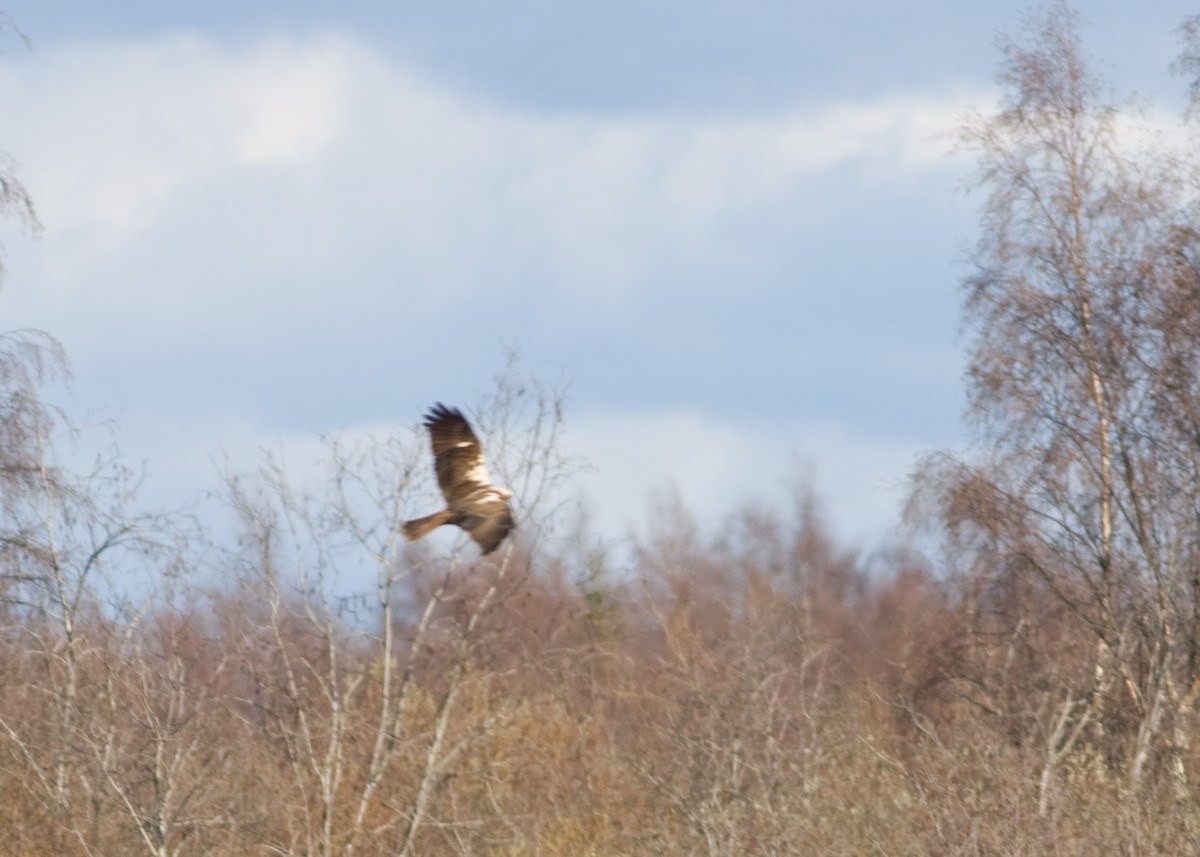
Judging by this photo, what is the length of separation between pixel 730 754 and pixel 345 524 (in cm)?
378

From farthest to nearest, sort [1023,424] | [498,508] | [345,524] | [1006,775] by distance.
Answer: [1023,424]
[345,524]
[498,508]
[1006,775]

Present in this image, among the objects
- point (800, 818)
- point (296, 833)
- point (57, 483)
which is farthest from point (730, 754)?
point (57, 483)

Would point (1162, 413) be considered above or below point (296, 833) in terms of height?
above

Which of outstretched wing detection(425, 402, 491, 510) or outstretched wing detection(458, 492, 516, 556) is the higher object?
outstretched wing detection(425, 402, 491, 510)

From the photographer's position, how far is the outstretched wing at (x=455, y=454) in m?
11.6

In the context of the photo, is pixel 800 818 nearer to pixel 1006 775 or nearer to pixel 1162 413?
pixel 1006 775

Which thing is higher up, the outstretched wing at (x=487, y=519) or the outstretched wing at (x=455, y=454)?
the outstretched wing at (x=455, y=454)

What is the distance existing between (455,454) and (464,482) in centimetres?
22

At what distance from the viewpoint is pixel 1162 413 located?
705 inches

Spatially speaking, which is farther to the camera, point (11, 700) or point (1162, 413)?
point (1162, 413)

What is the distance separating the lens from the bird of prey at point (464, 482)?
11602mm

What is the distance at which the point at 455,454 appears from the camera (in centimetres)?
1162

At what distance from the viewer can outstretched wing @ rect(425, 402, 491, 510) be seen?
11602 mm

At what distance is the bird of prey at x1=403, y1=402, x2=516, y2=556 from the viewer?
38.1ft
